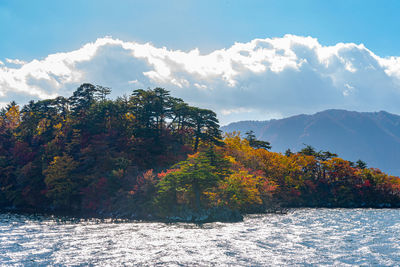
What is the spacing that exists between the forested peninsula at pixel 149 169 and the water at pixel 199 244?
9.50 m

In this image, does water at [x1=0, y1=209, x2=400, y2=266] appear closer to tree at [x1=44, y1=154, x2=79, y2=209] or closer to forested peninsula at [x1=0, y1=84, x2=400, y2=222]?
forested peninsula at [x1=0, y1=84, x2=400, y2=222]

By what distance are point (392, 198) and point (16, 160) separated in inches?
4263

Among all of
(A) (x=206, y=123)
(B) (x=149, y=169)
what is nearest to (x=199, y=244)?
(B) (x=149, y=169)

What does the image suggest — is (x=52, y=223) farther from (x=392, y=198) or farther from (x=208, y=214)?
(x=392, y=198)

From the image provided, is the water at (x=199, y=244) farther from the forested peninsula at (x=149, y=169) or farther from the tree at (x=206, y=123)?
the tree at (x=206, y=123)

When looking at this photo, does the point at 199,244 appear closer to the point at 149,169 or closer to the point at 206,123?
the point at 149,169

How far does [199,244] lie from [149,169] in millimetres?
39025

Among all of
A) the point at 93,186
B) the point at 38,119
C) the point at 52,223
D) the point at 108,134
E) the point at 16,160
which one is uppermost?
the point at 38,119

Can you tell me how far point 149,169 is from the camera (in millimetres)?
68812

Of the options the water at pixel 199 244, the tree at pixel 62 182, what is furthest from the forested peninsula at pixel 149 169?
the water at pixel 199 244

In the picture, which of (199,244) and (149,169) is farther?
(149,169)

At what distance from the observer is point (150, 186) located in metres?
57.7

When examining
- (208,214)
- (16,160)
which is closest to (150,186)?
(208,214)

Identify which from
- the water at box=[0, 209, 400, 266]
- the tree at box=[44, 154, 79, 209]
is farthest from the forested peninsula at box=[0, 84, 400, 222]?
the water at box=[0, 209, 400, 266]
